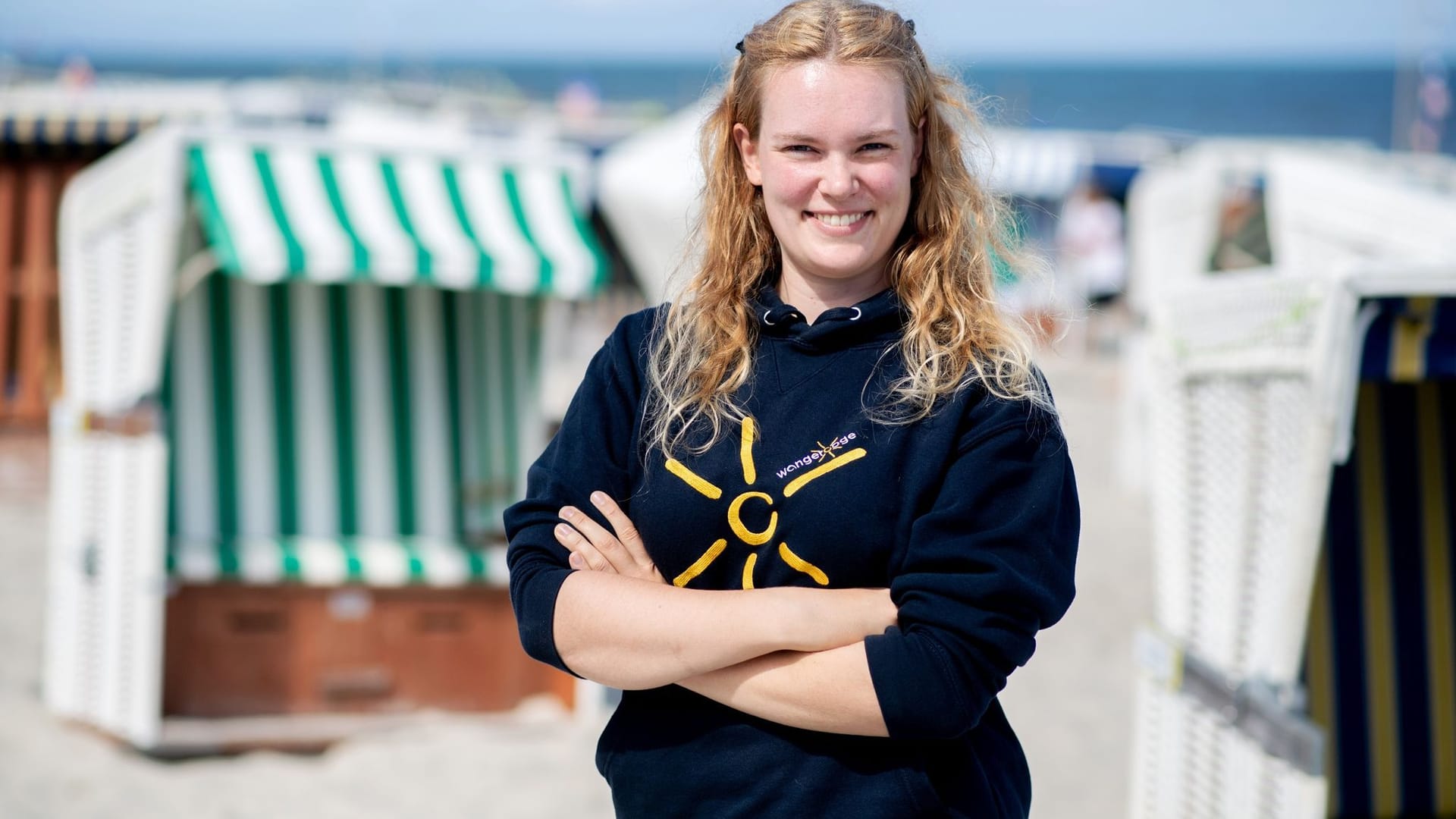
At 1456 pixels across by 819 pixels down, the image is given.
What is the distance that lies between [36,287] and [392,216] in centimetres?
691

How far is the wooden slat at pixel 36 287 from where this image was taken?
36.1 ft

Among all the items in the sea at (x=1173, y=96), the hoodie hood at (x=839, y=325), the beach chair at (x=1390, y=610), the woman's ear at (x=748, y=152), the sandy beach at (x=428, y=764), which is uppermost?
the sea at (x=1173, y=96)

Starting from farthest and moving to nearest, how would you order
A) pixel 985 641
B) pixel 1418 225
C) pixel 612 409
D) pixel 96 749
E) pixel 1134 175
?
1. pixel 1134 175
2. pixel 96 749
3. pixel 1418 225
4. pixel 612 409
5. pixel 985 641

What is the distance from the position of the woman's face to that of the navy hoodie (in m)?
0.08

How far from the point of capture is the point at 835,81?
5.51 feet

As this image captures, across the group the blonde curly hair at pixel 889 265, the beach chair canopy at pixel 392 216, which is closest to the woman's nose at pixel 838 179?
the blonde curly hair at pixel 889 265

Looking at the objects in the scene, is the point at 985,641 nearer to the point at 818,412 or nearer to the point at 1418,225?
the point at 818,412

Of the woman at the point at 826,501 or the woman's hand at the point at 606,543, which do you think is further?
the woman's hand at the point at 606,543

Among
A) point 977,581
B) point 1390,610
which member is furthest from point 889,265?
point 1390,610

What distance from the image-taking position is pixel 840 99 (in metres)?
1.68

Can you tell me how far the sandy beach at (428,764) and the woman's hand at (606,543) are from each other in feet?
11.1

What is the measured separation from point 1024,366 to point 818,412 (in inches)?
10.0

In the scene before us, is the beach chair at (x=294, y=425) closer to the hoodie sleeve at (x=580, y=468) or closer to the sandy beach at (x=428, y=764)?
the sandy beach at (x=428, y=764)

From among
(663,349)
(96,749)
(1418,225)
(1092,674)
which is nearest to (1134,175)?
(1092,674)
